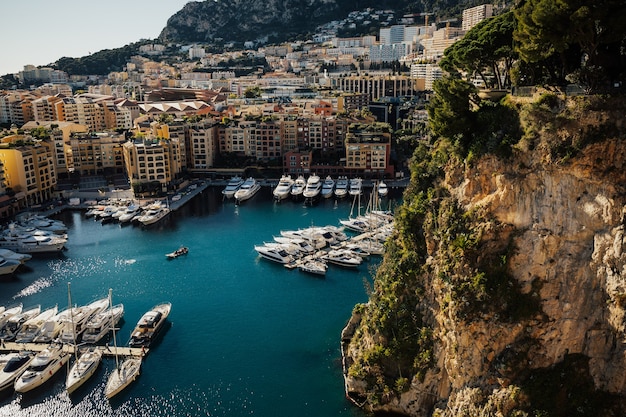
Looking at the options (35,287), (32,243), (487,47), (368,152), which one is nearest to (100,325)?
(35,287)

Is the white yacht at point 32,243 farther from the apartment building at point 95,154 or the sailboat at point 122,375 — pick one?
the apartment building at point 95,154

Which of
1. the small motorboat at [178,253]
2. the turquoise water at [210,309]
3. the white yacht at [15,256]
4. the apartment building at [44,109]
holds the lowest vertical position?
the turquoise water at [210,309]

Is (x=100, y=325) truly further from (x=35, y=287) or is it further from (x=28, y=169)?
(x=28, y=169)

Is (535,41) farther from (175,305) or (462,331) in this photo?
(175,305)

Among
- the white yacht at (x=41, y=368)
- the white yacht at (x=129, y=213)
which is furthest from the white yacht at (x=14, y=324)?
the white yacht at (x=129, y=213)

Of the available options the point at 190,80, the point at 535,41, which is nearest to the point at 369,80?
the point at 190,80

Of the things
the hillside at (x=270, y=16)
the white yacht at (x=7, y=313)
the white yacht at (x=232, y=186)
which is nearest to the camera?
the white yacht at (x=7, y=313)

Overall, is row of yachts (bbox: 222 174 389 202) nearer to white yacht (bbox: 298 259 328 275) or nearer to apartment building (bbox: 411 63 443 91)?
white yacht (bbox: 298 259 328 275)
